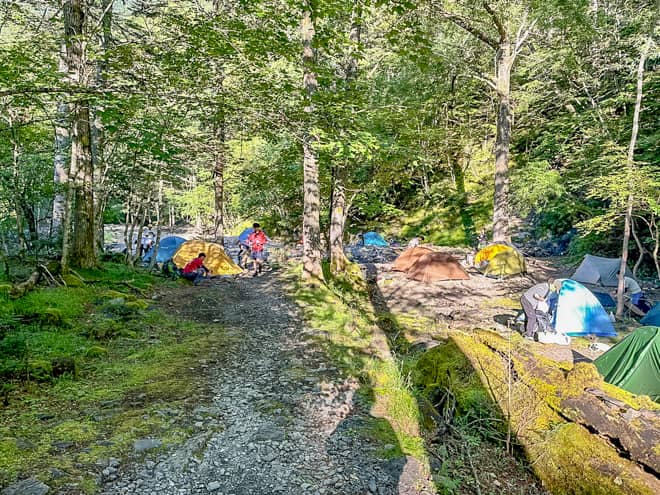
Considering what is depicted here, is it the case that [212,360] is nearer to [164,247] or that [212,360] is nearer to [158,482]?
[158,482]

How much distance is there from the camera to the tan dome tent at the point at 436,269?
1655 cm

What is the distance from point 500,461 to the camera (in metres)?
4.36

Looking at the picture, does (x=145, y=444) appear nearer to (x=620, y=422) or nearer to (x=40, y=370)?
(x=40, y=370)

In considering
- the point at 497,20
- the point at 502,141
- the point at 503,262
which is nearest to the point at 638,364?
the point at 503,262

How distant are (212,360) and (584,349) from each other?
26.5 ft

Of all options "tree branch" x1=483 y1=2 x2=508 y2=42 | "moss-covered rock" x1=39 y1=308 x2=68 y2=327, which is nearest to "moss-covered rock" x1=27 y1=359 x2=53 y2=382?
"moss-covered rock" x1=39 y1=308 x2=68 y2=327

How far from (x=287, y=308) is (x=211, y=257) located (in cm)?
597

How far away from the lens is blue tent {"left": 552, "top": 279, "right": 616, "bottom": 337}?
10.2 metres

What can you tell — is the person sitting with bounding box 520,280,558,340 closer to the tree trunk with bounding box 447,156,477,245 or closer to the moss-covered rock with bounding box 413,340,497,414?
the moss-covered rock with bounding box 413,340,497,414

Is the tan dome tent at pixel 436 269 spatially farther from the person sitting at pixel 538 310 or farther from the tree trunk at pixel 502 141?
the person sitting at pixel 538 310

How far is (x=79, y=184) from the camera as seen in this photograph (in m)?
9.29

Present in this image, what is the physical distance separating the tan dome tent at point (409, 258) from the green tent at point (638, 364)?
34.2 feet

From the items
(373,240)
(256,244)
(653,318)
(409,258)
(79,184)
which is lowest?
(653,318)

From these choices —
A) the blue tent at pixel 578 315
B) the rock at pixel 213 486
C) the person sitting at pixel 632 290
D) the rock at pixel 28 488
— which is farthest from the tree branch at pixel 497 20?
the rock at pixel 28 488
